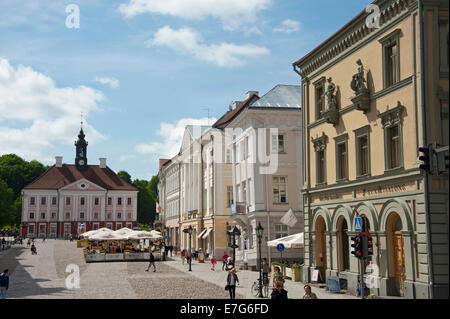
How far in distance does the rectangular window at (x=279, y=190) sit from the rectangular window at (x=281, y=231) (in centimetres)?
179

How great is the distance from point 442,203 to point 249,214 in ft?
74.3

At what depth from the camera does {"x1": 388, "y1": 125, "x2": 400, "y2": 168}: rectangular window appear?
2208 cm

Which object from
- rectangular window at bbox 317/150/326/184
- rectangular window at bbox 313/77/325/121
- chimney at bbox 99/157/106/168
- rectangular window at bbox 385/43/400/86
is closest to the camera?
rectangular window at bbox 385/43/400/86

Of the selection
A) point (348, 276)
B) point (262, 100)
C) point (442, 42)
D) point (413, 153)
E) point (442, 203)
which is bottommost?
point (348, 276)

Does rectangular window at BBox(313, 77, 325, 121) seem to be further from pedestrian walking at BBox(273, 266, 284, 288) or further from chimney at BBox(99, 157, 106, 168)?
chimney at BBox(99, 157, 106, 168)

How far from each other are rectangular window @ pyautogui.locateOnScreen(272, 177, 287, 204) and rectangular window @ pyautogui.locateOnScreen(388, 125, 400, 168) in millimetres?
18629

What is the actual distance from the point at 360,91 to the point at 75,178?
346ft

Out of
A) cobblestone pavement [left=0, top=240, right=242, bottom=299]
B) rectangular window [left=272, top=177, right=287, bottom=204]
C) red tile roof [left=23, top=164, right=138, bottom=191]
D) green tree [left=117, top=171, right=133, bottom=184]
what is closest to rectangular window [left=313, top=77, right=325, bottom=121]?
cobblestone pavement [left=0, top=240, right=242, bottom=299]

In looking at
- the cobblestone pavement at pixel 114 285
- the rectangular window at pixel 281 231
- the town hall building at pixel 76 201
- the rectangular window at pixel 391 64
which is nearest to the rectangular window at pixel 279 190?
the rectangular window at pixel 281 231

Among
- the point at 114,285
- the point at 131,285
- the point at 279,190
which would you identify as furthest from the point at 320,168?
the point at 114,285

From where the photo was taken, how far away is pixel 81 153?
126250 mm

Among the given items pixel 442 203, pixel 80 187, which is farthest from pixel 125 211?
pixel 442 203

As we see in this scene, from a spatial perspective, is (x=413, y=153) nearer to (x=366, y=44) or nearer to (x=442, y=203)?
(x=442, y=203)
